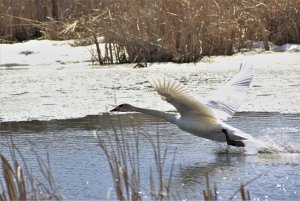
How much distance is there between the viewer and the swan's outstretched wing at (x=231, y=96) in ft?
23.7

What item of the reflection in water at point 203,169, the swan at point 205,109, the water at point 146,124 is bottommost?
the reflection in water at point 203,169

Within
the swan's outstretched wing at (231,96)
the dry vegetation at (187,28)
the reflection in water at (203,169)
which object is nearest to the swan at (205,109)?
the swan's outstretched wing at (231,96)

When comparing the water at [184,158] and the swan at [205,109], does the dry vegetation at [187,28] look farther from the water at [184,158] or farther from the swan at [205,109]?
the swan at [205,109]

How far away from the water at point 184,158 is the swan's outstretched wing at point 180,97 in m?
0.36

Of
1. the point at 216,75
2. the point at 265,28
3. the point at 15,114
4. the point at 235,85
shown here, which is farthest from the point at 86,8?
the point at 235,85

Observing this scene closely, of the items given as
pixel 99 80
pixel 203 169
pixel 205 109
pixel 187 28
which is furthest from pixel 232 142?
pixel 187 28

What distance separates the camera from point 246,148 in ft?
23.6

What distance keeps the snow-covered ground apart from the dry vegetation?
0.23 meters

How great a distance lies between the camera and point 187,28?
1241 cm

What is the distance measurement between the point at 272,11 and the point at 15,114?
571 centimetres

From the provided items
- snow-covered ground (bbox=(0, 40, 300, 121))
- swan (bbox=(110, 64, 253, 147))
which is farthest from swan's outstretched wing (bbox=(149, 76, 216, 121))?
snow-covered ground (bbox=(0, 40, 300, 121))

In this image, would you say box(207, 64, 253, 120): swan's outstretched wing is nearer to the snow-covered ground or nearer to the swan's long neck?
the swan's long neck

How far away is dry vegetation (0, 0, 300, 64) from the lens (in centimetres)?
1263

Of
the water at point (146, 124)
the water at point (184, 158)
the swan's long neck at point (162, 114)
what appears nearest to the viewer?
the water at point (184, 158)
